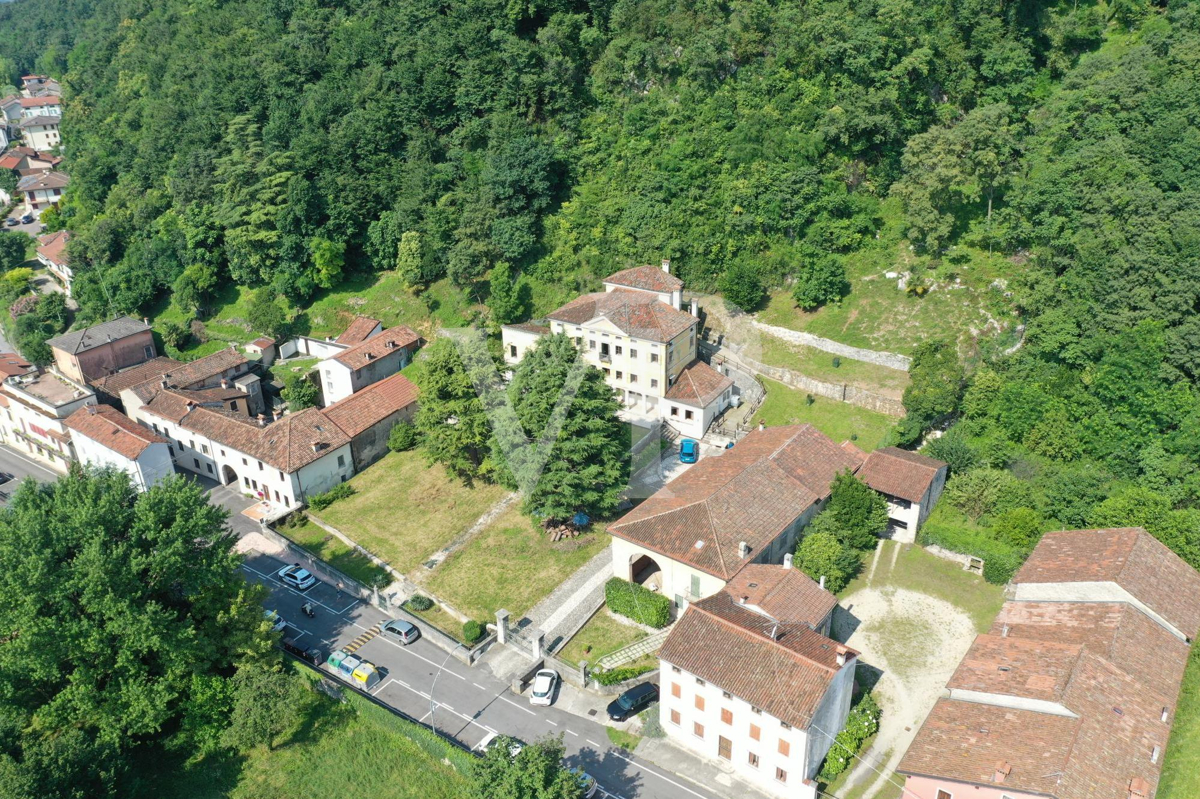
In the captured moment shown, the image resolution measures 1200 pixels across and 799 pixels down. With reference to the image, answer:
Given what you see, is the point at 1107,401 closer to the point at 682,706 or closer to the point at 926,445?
the point at 926,445

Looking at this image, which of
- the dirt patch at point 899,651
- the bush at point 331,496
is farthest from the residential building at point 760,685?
the bush at point 331,496

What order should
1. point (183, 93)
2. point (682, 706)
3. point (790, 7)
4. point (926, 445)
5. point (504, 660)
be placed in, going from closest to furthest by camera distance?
1. point (682, 706)
2. point (504, 660)
3. point (926, 445)
4. point (790, 7)
5. point (183, 93)

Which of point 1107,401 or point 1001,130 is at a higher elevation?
point 1001,130

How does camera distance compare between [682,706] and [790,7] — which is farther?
[790,7]

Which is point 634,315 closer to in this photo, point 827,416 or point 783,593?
point 827,416

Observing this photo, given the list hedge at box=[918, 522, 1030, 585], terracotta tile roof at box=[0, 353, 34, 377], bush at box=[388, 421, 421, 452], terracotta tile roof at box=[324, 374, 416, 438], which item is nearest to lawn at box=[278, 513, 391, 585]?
terracotta tile roof at box=[324, 374, 416, 438]

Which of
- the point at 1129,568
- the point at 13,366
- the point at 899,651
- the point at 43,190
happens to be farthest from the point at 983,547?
the point at 43,190

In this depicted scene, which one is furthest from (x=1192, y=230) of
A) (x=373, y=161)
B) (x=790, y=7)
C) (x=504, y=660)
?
(x=373, y=161)
